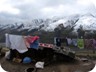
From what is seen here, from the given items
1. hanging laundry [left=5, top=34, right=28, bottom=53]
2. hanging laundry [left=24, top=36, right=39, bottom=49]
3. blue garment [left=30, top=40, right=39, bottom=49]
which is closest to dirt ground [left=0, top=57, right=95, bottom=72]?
hanging laundry [left=5, top=34, right=28, bottom=53]

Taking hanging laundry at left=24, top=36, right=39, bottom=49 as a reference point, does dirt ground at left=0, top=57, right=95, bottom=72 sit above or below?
below

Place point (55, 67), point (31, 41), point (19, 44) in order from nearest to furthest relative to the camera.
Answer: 1. point (55, 67)
2. point (31, 41)
3. point (19, 44)

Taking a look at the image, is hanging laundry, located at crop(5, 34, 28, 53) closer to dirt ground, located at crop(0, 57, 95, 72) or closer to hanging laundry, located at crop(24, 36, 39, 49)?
hanging laundry, located at crop(24, 36, 39, 49)

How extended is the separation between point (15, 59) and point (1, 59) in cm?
180

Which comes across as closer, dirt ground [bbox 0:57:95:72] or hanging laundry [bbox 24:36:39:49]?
dirt ground [bbox 0:57:95:72]

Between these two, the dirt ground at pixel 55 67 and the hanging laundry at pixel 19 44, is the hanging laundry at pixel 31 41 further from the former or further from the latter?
the dirt ground at pixel 55 67

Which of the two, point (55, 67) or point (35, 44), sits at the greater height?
point (35, 44)

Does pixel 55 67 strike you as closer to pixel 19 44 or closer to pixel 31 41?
pixel 31 41

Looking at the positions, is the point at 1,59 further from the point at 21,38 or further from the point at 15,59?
the point at 21,38

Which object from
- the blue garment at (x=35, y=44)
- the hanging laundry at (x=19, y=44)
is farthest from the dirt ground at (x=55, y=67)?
the blue garment at (x=35, y=44)

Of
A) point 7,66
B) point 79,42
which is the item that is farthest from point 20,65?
point 79,42

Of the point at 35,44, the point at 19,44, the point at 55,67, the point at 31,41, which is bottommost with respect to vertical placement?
the point at 55,67

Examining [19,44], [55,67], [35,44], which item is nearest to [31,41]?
[35,44]

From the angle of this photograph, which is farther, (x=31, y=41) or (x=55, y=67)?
(x=31, y=41)
